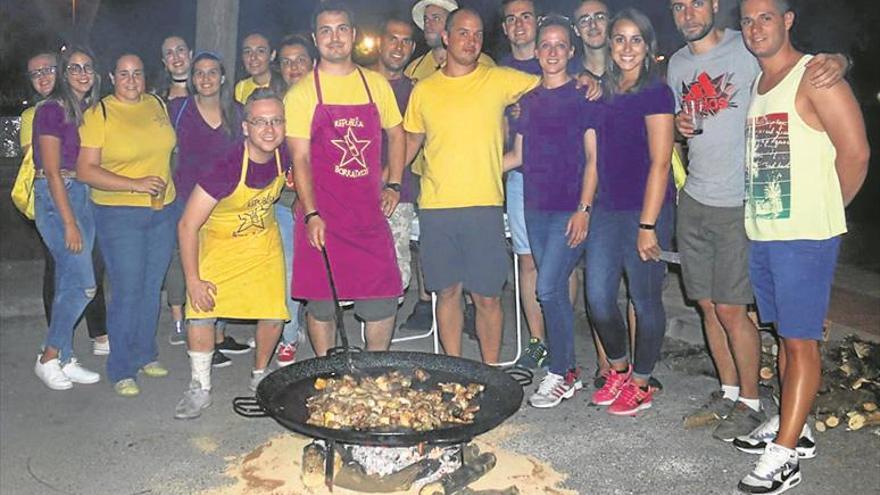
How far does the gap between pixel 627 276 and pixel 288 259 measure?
2.20 m

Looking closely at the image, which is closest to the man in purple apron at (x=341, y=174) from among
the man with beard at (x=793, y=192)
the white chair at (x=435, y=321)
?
the white chair at (x=435, y=321)

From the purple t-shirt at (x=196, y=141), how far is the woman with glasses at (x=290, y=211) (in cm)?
68

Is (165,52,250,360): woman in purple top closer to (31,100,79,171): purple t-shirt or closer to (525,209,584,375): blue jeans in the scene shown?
(31,100,79,171): purple t-shirt

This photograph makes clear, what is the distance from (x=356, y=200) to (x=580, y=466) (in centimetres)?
185

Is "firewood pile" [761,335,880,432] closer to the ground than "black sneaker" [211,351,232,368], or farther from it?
farther from it

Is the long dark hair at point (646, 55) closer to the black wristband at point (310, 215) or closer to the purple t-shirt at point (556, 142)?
the purple t-shirt at point (556, 142)

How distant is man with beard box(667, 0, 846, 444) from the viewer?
4594mm

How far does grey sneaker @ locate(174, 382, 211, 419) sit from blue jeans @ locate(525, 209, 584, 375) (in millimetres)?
2065

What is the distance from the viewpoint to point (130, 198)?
17.8 feet

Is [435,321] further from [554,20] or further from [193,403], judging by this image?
[554,20]

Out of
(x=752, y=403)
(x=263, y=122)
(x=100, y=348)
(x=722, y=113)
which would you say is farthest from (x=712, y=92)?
(x=100, y=348)

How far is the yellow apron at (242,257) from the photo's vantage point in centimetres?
506

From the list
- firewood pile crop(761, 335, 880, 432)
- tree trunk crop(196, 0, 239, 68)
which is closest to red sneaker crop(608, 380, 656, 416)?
firewood pile crop(761, 335, 880, 432)

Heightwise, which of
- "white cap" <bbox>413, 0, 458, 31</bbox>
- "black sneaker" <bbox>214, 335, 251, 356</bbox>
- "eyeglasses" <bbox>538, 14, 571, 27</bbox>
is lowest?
"black sneaker" <bbox>214, 335, 251, 356</bbox>
